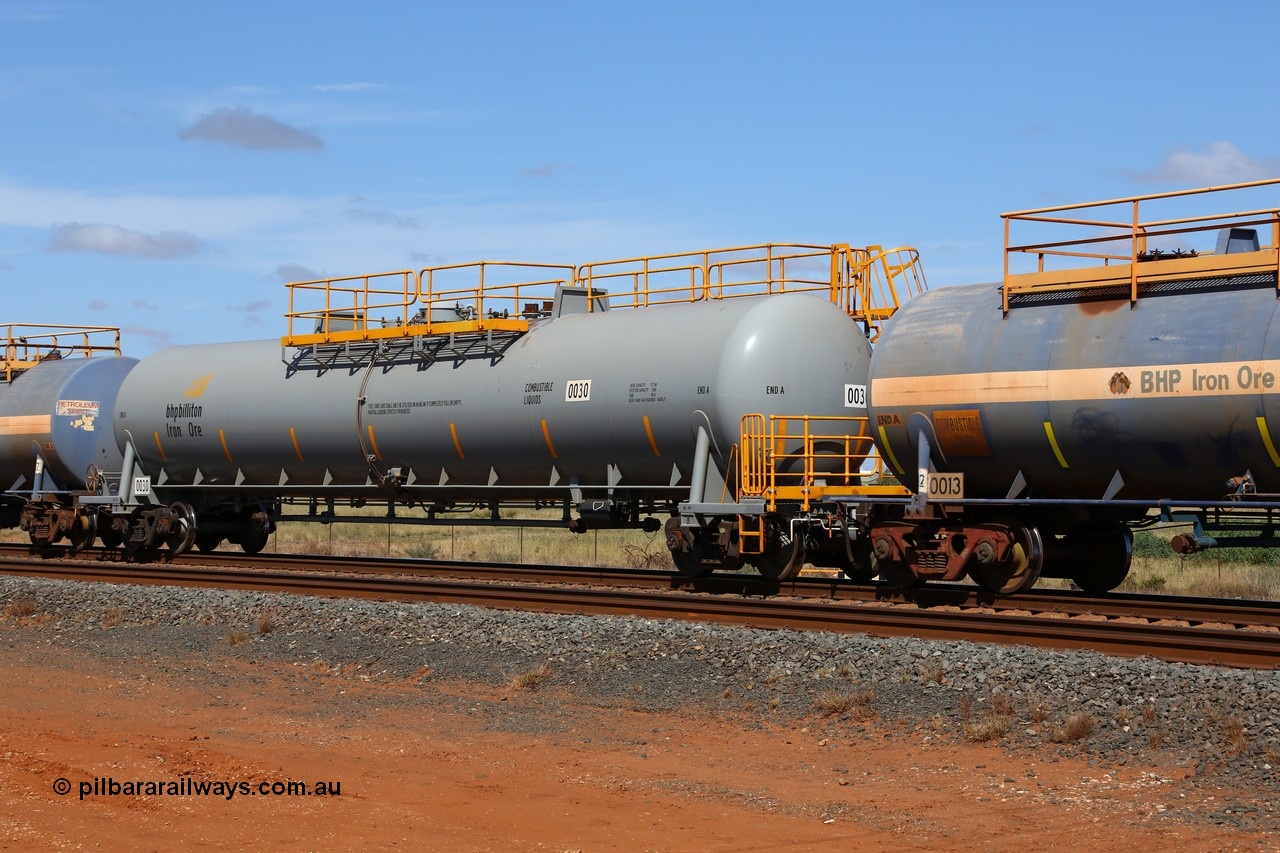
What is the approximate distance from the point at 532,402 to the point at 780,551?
14.7ft

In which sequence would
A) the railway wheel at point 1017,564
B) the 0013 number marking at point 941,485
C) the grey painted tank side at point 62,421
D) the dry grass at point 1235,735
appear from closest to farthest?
the dry grass at point 1235,735, the railway wheel at point 1017,564, the 0013 number marking at point 941,485, the grey painted tank side at point 62,421

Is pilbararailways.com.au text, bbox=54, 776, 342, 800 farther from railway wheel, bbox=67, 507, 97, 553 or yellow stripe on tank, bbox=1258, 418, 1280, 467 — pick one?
railway wheel, bbox=67, 507, 97, 553

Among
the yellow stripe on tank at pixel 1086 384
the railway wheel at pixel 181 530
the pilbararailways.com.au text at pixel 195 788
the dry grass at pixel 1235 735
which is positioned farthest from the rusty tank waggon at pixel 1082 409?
the railway wheel at pixel 181 530

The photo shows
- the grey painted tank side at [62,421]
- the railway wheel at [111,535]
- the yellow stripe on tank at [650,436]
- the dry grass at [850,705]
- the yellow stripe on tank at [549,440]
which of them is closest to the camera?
the dry grass at [850,705]

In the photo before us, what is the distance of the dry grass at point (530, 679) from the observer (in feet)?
47.9

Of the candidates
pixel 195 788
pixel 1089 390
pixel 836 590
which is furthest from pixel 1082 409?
pixel 195 788

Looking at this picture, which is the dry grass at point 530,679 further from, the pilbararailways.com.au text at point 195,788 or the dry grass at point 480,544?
the dry grass at point 480,544

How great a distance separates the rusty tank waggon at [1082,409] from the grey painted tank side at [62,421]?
700 inches

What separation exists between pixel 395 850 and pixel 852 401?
13.0 metres

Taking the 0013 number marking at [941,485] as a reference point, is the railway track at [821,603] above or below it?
below

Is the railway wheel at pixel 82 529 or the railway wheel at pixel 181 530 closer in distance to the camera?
the railway wheel at pixel 181 530

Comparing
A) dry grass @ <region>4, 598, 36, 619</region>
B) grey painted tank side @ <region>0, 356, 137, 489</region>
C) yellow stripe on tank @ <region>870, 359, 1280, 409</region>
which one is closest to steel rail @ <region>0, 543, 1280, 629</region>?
yellow stripe on tank @ <region>870, 359, 1280, 409</region>

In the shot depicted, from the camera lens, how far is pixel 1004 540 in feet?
55.8

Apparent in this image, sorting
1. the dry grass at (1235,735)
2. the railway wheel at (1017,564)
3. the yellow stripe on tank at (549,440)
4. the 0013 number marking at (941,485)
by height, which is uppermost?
the yellow stripe on tank at (549,440)
